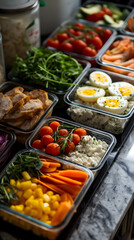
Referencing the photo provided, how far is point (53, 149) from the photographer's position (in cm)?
166

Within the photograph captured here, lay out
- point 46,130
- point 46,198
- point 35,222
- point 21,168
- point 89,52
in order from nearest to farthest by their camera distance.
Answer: point 35,222
point 46,198
point 21,168
point 46,130
point 89,52

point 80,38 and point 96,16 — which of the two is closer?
point 80,38

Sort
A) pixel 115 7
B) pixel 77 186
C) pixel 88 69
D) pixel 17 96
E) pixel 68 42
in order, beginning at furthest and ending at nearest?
1. pixel 115 7
2. pixel 68 42
3. pixel 88 69
4. pixel 17 96
5. pixel 77 186

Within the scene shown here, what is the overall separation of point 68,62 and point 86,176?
96 cm

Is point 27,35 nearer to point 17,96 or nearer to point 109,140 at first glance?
point 17,96

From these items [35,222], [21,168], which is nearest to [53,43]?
[21,168]

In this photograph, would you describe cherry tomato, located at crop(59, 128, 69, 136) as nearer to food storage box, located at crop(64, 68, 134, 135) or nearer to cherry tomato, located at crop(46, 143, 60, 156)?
cherry tomato, located at crop(46, 143, 60, 156)

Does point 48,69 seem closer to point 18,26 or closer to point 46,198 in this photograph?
point 18,26

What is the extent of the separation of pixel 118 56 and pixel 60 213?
4.49ft

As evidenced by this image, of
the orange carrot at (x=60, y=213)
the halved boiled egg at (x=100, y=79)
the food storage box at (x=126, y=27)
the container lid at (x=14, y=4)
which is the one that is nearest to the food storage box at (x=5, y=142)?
the orange carrot at (x=60, y=213)

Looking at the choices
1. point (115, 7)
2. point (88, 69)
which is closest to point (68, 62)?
point (88, 69)

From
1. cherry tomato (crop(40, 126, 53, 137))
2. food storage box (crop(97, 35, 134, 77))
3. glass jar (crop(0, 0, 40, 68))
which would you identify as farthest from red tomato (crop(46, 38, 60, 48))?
cherry tomato (crop(40, 126, 53, 137))

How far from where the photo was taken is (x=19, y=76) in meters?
2.14

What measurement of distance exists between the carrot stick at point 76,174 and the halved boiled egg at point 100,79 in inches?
28.4
